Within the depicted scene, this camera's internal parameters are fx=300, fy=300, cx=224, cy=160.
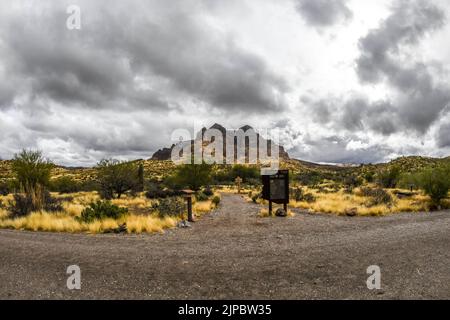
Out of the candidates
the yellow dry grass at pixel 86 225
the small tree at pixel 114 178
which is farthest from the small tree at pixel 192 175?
the yellow dry grass at pixel 86 225

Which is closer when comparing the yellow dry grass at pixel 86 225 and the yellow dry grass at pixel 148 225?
the yellow dry grass at pixel 148 225

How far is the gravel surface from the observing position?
205 inches

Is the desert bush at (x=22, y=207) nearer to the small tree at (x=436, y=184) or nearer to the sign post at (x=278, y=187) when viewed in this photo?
the sign post at (x=278, y=187)

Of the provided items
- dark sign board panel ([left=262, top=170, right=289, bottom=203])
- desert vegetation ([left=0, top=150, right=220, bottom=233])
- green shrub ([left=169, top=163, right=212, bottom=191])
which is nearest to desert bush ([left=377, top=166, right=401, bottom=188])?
green shrub ([left=169, top=163, right=212, bottom=191])

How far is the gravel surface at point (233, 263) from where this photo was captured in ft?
17.1

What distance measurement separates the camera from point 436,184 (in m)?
17.7

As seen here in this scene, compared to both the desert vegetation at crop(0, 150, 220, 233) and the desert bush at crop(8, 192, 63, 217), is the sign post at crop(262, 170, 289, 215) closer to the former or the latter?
the desert vegetation at crop(0, 150, 220, 233)

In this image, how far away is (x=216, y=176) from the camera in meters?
61.7

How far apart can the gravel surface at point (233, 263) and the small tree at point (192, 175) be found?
2166cm

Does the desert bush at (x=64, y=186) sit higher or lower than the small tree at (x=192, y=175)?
lower

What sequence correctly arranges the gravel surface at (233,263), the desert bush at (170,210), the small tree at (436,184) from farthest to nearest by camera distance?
the small tree at (436,184) < the desert bush at (170,210) < the gravel surface at (233,263)

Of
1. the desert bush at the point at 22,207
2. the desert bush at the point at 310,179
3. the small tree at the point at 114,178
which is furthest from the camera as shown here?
the desert bush at the point at 310,179
